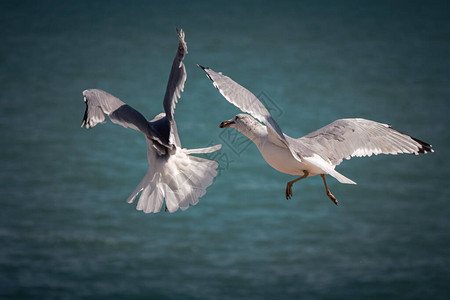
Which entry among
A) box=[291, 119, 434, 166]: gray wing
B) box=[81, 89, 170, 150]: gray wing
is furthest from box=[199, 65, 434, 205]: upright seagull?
box=[81, 89, 170, 150]: gray wing

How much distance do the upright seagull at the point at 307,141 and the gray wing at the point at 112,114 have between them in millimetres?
432

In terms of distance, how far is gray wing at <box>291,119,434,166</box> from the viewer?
3.71m

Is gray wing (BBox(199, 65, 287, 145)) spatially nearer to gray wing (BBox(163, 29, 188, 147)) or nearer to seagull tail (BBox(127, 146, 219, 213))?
gray wing (BBox(163, 29, 188, 147))

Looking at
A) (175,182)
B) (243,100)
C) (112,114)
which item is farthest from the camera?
(175,182)

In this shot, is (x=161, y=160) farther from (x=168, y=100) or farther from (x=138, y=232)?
(x=138, y=232)

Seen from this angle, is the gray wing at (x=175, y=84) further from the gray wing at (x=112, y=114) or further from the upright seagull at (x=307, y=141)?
the upright seagull at (x=307, y=141)

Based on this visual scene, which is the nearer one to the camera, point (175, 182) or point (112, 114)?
point (112, 114)

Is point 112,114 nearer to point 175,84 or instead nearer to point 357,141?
point 175,84

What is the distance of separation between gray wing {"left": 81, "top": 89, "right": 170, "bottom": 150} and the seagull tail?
0.99 ft

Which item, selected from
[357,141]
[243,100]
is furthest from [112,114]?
[357,141]

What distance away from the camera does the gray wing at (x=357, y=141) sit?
146 inches

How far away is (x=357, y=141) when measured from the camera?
384 cm

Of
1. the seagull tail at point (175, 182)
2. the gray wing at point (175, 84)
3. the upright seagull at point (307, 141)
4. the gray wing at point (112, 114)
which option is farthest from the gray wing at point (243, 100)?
the seagull tail at point (175, 182)

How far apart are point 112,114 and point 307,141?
45.8 inches
